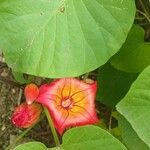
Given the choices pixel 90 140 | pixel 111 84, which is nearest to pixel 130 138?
pixel 90 140

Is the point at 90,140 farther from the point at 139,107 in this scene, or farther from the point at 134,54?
the point at 134,54

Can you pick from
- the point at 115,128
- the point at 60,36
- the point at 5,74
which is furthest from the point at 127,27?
the point at 5,74

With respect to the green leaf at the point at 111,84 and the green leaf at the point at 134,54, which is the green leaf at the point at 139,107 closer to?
the green leaf at the point at 134,54

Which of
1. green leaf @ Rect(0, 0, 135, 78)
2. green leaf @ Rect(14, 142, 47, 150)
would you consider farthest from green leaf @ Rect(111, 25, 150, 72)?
green leaf @ Rect(14, 142, 47, 150)

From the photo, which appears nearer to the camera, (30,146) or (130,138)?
(30,146)

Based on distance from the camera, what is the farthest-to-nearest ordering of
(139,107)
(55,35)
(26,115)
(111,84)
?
1. (111,84)
2. (26,115)
3. (55,35)
4. (139,107)

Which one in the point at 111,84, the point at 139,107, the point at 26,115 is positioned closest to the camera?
the point at 139,107

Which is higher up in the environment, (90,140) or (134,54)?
(134,54)
